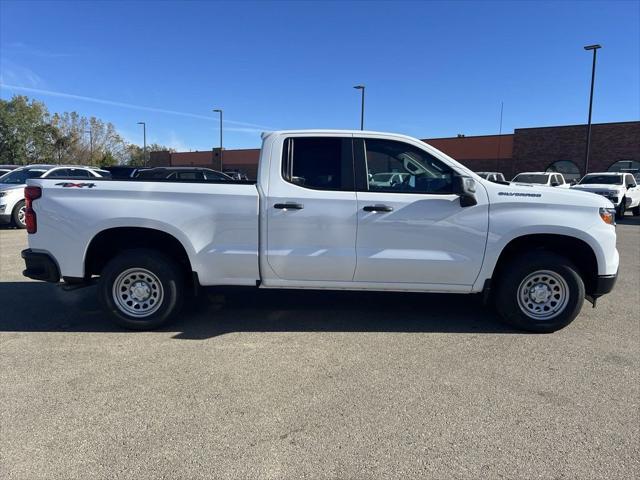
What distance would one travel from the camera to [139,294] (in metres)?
4.84

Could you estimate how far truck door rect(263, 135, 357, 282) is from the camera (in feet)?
15.2

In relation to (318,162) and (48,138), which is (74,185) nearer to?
(318,162)

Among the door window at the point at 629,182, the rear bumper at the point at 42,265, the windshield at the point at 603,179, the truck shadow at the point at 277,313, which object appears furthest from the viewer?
the door window at the point at 629,182

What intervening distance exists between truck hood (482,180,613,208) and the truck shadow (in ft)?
4.56

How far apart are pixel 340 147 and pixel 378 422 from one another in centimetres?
276

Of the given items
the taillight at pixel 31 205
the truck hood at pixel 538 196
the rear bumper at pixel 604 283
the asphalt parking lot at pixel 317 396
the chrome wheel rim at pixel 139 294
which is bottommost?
the asphalt parking lot at pixel 317 396

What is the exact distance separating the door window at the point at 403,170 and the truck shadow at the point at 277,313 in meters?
1.48

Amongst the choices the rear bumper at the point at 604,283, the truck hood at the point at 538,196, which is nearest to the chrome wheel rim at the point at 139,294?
the truck hood at the point at 538,196

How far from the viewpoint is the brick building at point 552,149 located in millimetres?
31266

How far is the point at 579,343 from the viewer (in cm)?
467

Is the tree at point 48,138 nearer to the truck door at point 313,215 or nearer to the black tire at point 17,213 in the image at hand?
the black tire at point 17,213

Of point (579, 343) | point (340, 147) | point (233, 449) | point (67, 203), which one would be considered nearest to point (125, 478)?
point (233, 449)

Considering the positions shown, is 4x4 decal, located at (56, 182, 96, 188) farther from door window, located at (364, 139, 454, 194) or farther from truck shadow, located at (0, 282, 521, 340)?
door window, located at (364, 139, 454, 194)

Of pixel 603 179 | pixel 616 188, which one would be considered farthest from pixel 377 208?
pixel 603 179
